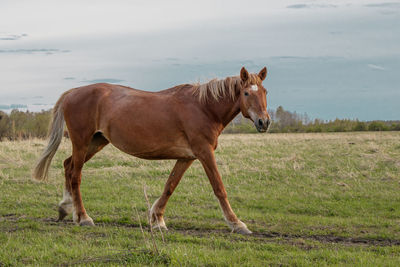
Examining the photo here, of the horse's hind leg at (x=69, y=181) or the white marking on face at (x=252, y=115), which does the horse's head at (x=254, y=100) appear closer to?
the white marking on face at (x=252, y=115)

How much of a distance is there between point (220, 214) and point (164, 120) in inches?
97.3

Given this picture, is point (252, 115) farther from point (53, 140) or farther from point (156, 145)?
point (53, 140)

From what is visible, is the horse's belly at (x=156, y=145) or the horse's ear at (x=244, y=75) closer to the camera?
the horse's ear at (x=244, y=75)

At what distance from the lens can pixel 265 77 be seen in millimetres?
7305

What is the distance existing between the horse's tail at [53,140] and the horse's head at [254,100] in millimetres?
3777

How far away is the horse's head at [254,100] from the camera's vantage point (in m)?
6.80

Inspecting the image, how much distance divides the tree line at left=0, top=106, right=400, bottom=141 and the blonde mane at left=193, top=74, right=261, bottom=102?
7178 millimetres

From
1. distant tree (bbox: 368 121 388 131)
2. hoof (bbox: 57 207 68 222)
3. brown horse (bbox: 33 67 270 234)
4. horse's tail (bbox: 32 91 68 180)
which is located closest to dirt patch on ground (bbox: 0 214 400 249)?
brown horse (bbox: 33 67 270 234)

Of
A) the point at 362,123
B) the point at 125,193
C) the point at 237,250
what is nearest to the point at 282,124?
the point at 362,123

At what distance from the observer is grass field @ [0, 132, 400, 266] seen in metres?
5.54

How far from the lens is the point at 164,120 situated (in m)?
7.37

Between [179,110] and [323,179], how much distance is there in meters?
6.83

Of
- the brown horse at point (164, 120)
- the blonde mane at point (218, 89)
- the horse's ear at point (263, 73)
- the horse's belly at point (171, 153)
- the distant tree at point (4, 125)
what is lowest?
the distant tree at point (4, 125)

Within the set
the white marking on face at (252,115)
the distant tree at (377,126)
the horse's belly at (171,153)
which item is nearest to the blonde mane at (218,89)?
the white marking on face at (252,115)
